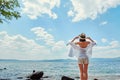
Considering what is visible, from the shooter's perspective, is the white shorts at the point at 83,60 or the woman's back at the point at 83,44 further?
the white shorts at the point at 83,60

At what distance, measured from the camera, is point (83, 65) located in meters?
15.2

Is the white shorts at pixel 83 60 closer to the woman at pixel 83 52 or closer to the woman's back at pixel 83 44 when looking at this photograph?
the woman at pixel 83 52

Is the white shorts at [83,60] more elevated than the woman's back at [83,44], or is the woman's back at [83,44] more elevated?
the woman's back at [83,44]

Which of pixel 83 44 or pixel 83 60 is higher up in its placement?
pixel 83 44

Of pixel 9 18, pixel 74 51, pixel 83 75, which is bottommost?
pixel 83 75

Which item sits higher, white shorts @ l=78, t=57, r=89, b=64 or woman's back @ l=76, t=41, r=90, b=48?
woman's back @ l=76, t=41, r=90, b=48

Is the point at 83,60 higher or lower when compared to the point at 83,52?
lower

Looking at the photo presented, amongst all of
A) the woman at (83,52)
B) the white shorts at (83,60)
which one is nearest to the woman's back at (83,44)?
the woman at (83,52)

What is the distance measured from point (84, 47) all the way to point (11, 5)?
1099cm

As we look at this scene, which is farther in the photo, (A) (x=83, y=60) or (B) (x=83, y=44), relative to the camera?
(A) (x=83, y=60)

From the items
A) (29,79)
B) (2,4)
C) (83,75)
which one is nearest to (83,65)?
(83,75)

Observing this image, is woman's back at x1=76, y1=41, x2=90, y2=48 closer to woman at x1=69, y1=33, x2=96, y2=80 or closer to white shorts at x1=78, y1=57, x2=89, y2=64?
woman at x1=69, y1=33, x2=96, y2=80

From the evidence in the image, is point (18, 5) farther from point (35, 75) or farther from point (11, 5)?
point (35, 75)

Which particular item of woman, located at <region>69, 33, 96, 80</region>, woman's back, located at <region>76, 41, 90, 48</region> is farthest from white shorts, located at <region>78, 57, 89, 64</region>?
woman's back, located at <region>76, 41, 90, 48</region>
